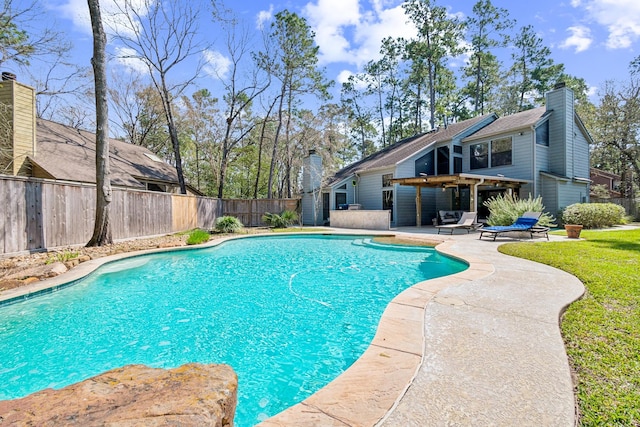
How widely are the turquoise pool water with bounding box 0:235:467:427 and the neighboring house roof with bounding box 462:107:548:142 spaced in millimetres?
11485

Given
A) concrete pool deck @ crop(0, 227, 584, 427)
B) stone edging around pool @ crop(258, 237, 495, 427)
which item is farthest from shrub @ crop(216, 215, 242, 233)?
stone edging around pool @ crop(258, 237, 495, 427)

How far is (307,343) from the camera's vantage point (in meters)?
3.32

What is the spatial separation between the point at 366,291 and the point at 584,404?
346cm

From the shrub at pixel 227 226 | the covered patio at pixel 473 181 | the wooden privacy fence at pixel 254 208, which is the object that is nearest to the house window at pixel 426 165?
the covered patio at pixel 473 181

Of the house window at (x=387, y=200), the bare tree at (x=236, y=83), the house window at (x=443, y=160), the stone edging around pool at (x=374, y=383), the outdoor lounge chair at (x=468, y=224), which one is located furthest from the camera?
the bare tree at (x=236, y=83)

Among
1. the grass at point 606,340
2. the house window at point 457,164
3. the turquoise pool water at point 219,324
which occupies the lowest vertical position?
the turquoise pool water at point 219,324

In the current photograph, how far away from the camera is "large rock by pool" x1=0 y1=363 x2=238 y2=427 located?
1.12 metres

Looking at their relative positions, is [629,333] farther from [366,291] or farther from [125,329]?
[125,329]

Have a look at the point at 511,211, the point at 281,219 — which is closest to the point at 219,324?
the point at 511,211

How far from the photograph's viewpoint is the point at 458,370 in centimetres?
210

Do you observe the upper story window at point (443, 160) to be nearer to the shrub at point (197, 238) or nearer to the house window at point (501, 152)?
the house window at point (501, 152)

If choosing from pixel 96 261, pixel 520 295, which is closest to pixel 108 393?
pixel 520 295

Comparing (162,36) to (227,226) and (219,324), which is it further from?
(219,324)

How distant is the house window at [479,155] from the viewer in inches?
653
